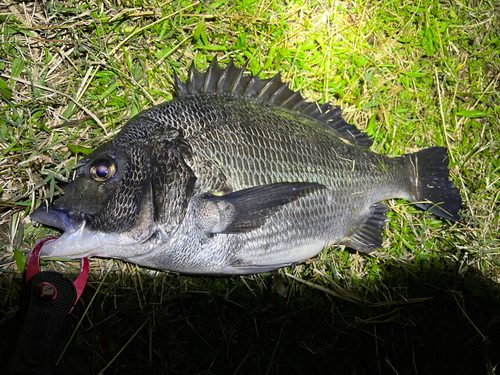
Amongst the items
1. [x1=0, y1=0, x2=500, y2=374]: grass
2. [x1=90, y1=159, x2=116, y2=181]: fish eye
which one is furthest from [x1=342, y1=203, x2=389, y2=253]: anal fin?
[x1=90, y1=159, x2=116, y2=181]: fish eye

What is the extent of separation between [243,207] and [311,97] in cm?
133

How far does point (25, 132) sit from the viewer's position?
2186 mm

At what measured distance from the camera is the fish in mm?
1686

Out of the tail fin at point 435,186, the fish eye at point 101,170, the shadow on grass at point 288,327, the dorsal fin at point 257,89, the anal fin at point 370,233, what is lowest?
the shadow on grass at point 288,327

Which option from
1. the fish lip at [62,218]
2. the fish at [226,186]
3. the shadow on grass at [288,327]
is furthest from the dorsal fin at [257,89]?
the shadow on grass at [288,327]

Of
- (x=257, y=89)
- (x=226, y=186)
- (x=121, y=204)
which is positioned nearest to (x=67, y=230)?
(x=121, y=204)

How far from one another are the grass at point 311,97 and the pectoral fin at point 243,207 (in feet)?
2.33

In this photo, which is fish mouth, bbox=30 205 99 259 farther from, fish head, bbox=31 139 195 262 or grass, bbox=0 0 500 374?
grass, bbox=0 0 500 374

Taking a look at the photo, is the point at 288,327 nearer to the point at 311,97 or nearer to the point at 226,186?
the point at 226,186

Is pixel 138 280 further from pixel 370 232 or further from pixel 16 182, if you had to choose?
pixel 370 232

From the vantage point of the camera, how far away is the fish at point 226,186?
1.69 m

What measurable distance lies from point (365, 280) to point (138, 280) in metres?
1.75

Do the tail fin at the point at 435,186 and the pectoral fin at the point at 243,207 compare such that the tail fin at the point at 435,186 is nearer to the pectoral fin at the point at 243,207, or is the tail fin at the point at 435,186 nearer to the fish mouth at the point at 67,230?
the pectoral fin at the point at 243,207

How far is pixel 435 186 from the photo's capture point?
2547mm
